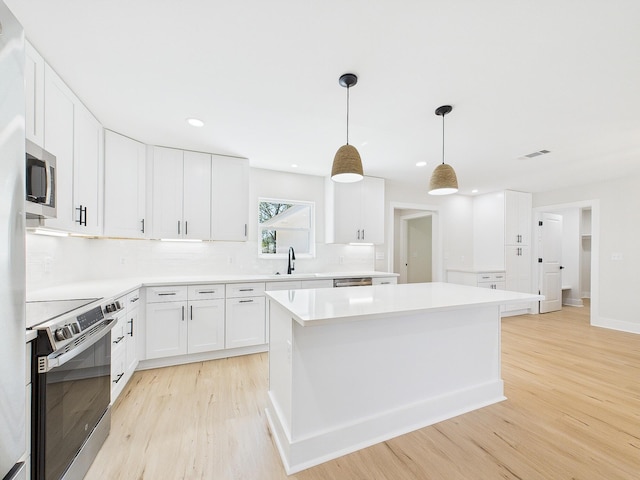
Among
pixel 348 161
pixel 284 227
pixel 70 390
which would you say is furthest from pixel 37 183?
pixel 284 227

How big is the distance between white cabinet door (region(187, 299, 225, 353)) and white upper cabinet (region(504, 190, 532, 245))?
17.6 ft

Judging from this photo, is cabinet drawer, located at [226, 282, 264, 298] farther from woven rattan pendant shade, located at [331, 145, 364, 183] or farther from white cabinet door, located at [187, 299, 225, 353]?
woven rattan pendant shade, located at [331, 145, 364, 183]

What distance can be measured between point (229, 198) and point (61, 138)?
169cm

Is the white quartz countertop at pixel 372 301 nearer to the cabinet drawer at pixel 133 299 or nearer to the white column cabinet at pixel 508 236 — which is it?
the cabinet drawer at pixel 133 299

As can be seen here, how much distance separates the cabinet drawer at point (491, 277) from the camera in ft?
16.8

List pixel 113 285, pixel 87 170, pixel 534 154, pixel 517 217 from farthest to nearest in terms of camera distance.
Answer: pixel 517 217, pixel 534 154, pixel 113 285, pixel 87 170

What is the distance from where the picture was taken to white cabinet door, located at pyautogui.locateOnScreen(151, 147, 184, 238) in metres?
3.17

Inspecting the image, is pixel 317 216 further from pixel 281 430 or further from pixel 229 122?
pixel 281 430

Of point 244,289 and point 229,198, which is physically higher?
point 229,198

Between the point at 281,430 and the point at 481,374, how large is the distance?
1.70 m

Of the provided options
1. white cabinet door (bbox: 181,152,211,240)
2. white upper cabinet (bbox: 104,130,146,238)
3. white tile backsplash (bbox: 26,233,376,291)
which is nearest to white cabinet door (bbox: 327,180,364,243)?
white tile backsplash (bbox: 26,233,376,291)

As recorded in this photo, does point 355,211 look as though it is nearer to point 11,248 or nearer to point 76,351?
point 76,351

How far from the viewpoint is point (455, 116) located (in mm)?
2496

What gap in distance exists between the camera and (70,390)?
4.48 ft
